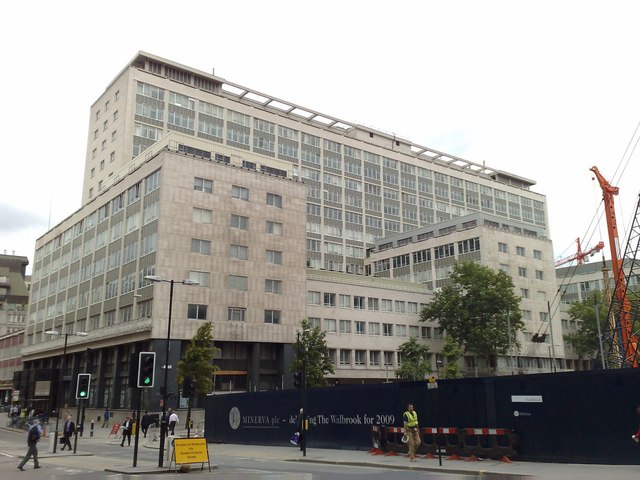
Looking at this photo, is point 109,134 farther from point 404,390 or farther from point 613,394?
point 613,394

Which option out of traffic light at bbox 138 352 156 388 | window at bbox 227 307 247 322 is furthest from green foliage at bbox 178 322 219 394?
traffic light at bbox 138 352 156 388

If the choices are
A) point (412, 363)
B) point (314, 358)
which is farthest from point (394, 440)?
point (412, 363)

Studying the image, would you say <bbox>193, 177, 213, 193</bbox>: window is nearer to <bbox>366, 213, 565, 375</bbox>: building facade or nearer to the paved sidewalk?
the paved sidewalk

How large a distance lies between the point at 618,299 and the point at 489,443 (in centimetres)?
4509

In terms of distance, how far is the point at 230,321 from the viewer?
6269cm

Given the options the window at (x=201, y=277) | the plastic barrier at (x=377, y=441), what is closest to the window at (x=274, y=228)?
the window at (x=201, y=277)

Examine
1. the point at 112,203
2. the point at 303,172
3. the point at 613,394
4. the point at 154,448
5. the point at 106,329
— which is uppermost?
the point at 303,172

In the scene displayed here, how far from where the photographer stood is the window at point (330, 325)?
75.1 meters

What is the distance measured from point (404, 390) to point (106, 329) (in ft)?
169

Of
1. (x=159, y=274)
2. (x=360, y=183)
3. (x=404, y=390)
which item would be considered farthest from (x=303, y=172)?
(x=404, y=390)

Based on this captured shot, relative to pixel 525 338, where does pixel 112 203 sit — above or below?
above

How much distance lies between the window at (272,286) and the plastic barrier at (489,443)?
149ft

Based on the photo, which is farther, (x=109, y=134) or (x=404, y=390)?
(x=109, y=134)

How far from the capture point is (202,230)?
6341cm
